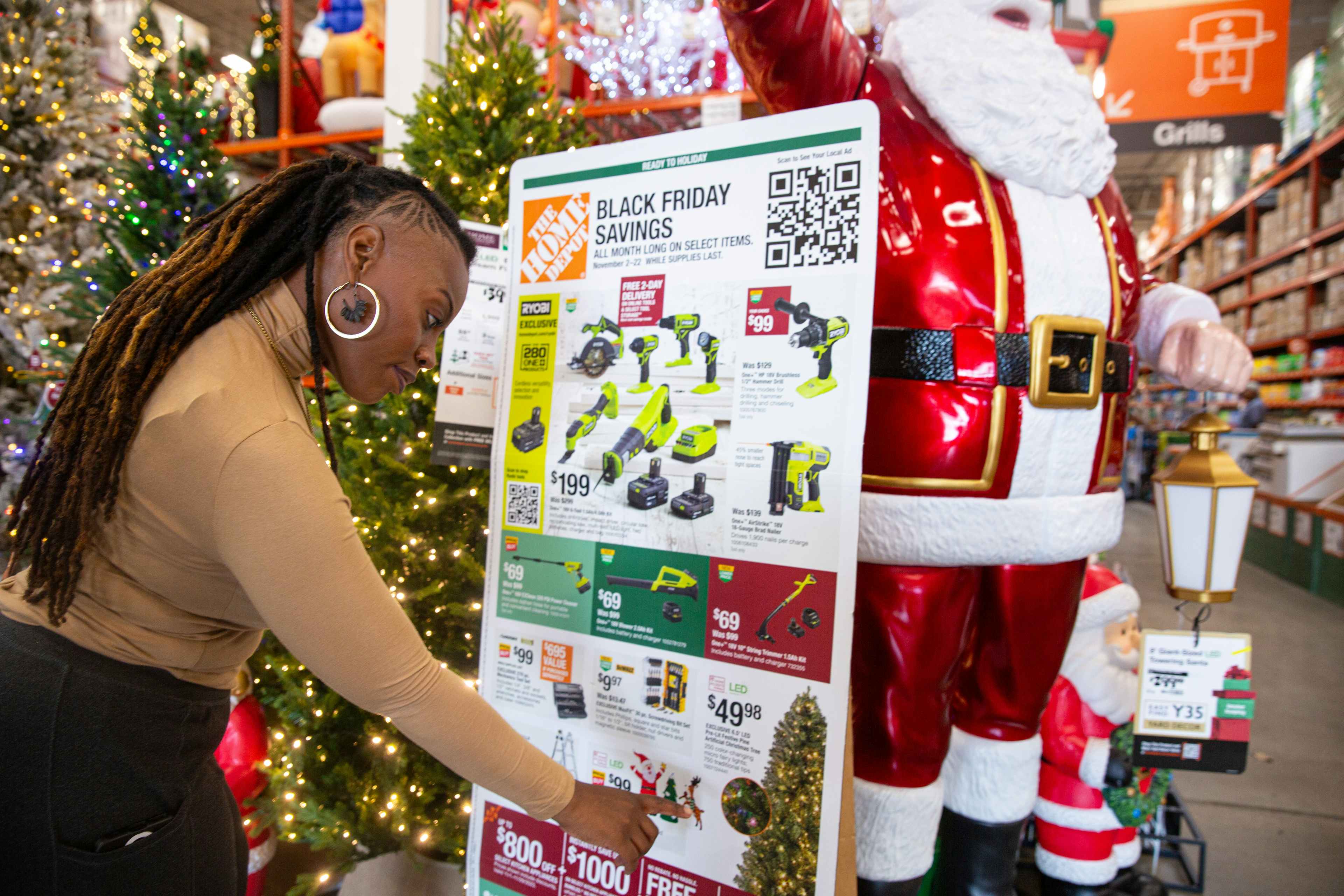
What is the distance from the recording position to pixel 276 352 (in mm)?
830

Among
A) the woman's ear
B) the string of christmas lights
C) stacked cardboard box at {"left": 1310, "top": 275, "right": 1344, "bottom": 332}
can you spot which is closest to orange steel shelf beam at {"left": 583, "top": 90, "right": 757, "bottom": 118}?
the string of christmas lights

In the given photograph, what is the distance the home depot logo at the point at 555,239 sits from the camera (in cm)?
132

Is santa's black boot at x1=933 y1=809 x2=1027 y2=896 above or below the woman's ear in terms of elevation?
below

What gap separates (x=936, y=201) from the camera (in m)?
1.19

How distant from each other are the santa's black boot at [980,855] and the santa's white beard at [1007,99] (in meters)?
1.12

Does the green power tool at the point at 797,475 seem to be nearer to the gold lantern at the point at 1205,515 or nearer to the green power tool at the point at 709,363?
the green power tool at the point at 709,363

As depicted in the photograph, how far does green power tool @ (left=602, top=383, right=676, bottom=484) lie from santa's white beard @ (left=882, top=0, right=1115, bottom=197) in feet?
2.05

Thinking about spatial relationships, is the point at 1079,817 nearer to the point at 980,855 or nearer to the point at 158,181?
the point at 980,855

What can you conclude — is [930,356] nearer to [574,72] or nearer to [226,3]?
[574,72]

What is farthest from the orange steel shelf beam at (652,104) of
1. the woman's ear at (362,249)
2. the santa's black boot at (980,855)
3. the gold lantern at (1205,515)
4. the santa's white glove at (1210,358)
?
the santa's black boot at (980,855)

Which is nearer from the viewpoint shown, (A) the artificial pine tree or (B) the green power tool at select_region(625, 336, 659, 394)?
(A) the artificial pine tree

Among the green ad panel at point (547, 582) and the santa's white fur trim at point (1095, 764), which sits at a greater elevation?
the green ad panel at point (547, 582)

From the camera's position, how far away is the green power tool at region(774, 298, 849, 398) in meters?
1.06

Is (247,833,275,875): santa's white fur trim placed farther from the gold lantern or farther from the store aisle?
the store aisle
